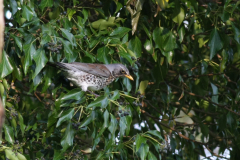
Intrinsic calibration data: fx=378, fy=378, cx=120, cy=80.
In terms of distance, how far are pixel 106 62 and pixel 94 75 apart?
0.82 m

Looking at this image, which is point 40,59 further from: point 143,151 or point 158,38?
point 158,38

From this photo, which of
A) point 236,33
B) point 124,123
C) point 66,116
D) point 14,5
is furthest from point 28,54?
point 236,33

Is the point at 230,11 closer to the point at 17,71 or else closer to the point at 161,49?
the point at 161,49

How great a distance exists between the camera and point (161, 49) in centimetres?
415

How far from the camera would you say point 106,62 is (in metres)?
3.75

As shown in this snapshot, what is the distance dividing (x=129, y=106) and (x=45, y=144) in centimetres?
138

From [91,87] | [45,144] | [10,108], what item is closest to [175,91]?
[91,87]

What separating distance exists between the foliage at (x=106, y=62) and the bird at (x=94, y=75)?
99mm

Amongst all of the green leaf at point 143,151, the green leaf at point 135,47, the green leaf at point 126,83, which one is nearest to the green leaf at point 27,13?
the green leaf at point 135,47

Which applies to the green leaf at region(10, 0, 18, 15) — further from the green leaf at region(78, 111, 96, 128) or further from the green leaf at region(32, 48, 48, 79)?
the green leaf at region(78, 111, 96, 128)

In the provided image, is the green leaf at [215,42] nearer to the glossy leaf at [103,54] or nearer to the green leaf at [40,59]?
the glossy leaf at [103,54]

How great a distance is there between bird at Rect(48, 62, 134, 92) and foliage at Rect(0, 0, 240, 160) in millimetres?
99

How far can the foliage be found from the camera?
3463 mm

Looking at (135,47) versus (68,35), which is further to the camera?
(135,47)
